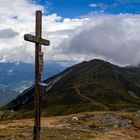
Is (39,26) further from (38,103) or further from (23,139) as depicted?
(23,139)

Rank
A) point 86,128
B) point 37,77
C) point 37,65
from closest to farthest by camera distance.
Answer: point 37,65
point 37,77
point 86,128

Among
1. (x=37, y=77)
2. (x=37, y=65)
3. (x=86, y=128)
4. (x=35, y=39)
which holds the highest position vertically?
(x=35, y=39)

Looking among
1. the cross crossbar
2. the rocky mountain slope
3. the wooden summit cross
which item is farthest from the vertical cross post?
the rocky mountain slope

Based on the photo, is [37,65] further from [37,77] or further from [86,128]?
[86,128]

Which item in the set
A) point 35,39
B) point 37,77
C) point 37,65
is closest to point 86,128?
point 37,77

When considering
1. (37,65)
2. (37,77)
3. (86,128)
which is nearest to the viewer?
(37,65)

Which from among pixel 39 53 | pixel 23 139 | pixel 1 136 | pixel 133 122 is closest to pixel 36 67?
pixel 39 53

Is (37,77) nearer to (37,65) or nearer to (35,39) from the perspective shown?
(37,65)

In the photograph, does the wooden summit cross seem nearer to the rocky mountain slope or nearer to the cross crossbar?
the cross crossbar

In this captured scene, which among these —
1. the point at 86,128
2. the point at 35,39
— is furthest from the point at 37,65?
the point at 86,128

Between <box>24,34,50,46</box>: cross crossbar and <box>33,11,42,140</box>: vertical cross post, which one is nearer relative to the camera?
<box>24,34,50,46</box>: cross crossbar

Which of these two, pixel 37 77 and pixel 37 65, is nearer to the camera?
pixel 37 65

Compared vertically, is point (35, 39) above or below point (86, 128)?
above

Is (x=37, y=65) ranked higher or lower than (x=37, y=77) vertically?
higher
